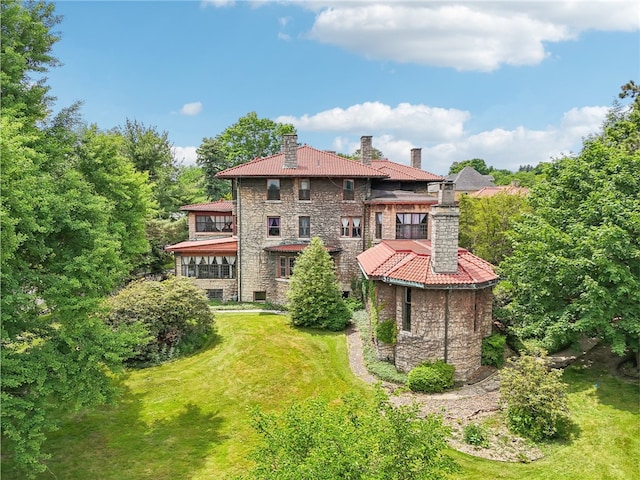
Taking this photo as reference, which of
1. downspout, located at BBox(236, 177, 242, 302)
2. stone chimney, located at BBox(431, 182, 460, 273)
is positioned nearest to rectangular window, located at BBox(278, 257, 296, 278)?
downspout, located at BBox(236, 177, 242, 302)

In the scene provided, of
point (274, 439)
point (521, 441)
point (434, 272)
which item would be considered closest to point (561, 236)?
point (434, 272)

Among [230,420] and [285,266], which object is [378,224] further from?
[230,420]

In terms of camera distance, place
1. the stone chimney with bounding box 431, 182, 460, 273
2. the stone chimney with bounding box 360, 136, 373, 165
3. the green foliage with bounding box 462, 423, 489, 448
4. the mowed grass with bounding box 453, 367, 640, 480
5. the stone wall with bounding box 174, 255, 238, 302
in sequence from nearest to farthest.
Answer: the mowed grass with bounding box 453, 367, 640, 480 < the green foliage with bounding box 462, 423, 489, 448 < the stone chimney with bounding box 431, 182, 460, 273 < the stone wall with bounding box 174, 255, 238, 302 < the stone chimney with bounding box 360, 136, 373, 165

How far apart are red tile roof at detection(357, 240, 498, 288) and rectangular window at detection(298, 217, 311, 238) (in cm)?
871

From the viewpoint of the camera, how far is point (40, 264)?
12.6 m

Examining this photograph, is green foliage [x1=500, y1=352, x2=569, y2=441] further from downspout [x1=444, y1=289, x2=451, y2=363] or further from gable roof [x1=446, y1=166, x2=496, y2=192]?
gable roof [x1=446, y1=166, x2=496, y2=192]

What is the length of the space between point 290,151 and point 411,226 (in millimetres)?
10150

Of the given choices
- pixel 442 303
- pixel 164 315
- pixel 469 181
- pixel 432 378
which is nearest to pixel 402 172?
pixel 442 303

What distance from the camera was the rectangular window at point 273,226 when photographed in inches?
1208

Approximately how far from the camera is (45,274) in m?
12.1

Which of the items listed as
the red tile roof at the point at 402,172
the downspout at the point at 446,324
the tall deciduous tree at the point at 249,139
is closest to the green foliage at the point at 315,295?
the downspout at the point at 446,324

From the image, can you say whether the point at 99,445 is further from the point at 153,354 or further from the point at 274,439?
the point at 274,439

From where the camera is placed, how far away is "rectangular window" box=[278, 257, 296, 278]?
3006 cm

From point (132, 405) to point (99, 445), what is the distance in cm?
269
